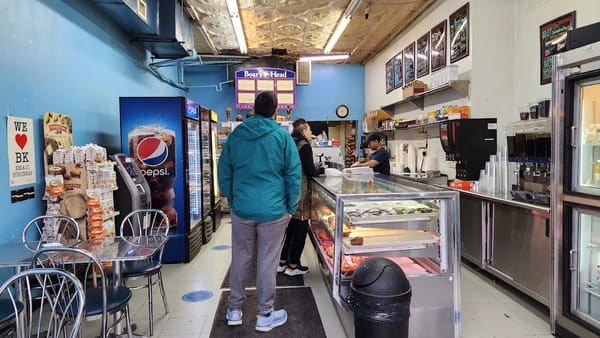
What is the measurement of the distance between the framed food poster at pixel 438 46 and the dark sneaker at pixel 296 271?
3.84 metres

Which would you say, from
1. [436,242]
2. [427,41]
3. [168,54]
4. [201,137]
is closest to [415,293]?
[436,242]

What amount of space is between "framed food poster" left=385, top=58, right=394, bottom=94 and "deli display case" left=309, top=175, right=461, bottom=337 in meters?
5.81

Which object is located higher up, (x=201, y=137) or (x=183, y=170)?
(x=201, y=137)

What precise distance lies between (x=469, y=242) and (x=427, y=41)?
3597mm

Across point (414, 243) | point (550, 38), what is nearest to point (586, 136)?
point (414, 243)

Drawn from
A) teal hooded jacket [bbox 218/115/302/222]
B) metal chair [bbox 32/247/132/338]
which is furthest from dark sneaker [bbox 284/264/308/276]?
metal chair [bbox 32/247/132/338]

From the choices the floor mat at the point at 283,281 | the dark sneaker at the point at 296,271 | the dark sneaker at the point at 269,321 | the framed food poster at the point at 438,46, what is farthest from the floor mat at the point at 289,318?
the framed food poster at the point at 438,46

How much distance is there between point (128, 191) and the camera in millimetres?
4227

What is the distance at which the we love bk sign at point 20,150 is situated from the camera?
3072mm

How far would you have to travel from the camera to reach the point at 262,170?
112 inches

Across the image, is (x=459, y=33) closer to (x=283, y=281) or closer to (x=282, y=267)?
(x=282, y=267)

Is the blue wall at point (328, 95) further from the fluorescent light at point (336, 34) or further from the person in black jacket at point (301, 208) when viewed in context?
the person in black jacket at point (301, 208)

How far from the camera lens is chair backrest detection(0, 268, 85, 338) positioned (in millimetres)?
1665

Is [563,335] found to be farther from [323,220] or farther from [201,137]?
[201,137]
